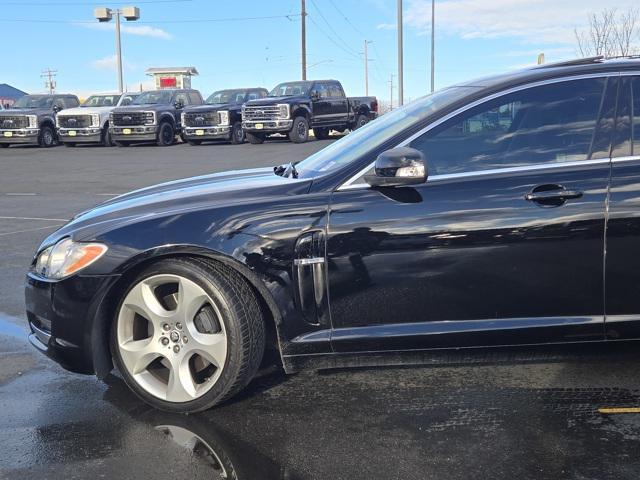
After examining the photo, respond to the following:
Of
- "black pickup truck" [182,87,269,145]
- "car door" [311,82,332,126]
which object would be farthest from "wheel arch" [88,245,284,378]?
"black pickup truck" [182,87,269,145]

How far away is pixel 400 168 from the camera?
10.6 ft

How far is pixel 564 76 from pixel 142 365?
265 centimetres

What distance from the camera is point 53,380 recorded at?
395cm

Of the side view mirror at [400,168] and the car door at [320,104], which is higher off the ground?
the car door at [320,104]

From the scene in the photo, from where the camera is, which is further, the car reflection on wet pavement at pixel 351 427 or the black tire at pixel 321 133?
the black tire at pixel 321 133

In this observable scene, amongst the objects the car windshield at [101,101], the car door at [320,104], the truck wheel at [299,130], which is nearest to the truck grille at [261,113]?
the truck wheel at [299,130]

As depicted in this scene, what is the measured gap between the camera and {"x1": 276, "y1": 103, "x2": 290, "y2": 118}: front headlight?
23.1 m

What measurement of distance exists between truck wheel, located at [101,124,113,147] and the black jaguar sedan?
23.7m

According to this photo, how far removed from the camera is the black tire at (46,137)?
85.9ft

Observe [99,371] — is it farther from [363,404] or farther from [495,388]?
[495,388]

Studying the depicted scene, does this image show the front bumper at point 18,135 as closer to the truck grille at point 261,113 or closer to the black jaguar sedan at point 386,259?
the truck grille at point 261,113

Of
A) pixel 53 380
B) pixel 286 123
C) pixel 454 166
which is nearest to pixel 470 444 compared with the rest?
pixel 454 166

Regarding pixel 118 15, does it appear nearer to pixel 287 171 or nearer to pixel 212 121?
pixel 212 121

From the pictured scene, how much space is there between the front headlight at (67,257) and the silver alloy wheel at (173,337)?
26 centimetres
